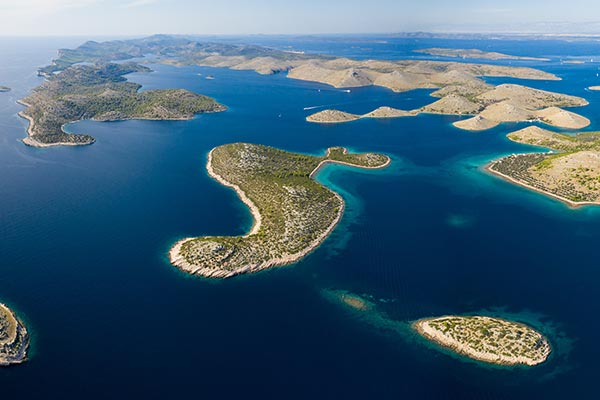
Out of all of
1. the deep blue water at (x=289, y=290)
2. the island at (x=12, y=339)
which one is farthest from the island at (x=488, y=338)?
the island at (x=12, y=339)

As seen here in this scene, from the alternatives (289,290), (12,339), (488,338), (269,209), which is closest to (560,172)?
(488,338)

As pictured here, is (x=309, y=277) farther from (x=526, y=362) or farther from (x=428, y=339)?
(x=526, y=362)

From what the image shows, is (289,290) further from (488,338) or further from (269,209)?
(488,338)

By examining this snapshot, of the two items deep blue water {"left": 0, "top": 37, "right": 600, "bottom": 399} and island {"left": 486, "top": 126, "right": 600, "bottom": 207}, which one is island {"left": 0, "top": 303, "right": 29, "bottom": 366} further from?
island {"left": 486, "top": 126, "right": 600, "bottom": 207}

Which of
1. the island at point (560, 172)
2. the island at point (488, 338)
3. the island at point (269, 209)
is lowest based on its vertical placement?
the island at point (488, 338)

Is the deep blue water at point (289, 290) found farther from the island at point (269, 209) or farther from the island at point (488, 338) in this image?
the island at point (269, 209)

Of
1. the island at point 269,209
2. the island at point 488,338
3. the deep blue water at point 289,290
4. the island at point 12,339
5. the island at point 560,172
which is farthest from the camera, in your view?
the island at point 560,172
